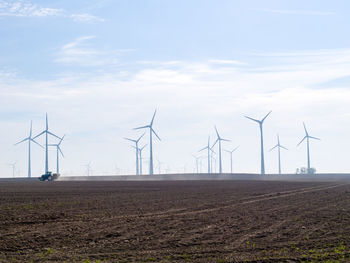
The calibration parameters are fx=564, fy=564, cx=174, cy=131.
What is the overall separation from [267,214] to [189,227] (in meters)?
6.92

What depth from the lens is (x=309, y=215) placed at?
29.5 meters

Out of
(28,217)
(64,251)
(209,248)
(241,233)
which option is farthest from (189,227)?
(28,217)

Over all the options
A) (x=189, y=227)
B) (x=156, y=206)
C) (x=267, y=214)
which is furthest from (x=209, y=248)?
(x=156, y=206)

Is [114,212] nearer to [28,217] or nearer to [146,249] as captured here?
[28,217]

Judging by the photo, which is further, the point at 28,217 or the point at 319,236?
the point at 28,217

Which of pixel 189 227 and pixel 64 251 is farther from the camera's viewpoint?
pixel 189 227

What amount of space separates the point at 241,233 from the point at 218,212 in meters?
8.73

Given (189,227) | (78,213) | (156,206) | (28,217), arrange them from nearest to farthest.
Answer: (189,227)
(28,217)
(78,213)
(156,206)

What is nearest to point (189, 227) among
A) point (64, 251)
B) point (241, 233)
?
point (241, 233)

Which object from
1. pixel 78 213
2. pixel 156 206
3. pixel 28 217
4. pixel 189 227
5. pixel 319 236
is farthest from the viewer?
pixel 156 206

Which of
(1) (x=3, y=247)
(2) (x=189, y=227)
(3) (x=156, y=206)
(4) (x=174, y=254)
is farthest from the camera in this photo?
(3) (x=156, y=206)

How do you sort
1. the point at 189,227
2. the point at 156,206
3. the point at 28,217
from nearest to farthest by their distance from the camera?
the point at 189,227, the point at 28,217, the point at 156,206

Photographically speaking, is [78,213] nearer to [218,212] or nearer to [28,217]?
[28,217]

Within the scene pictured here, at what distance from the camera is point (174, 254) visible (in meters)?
18.1
